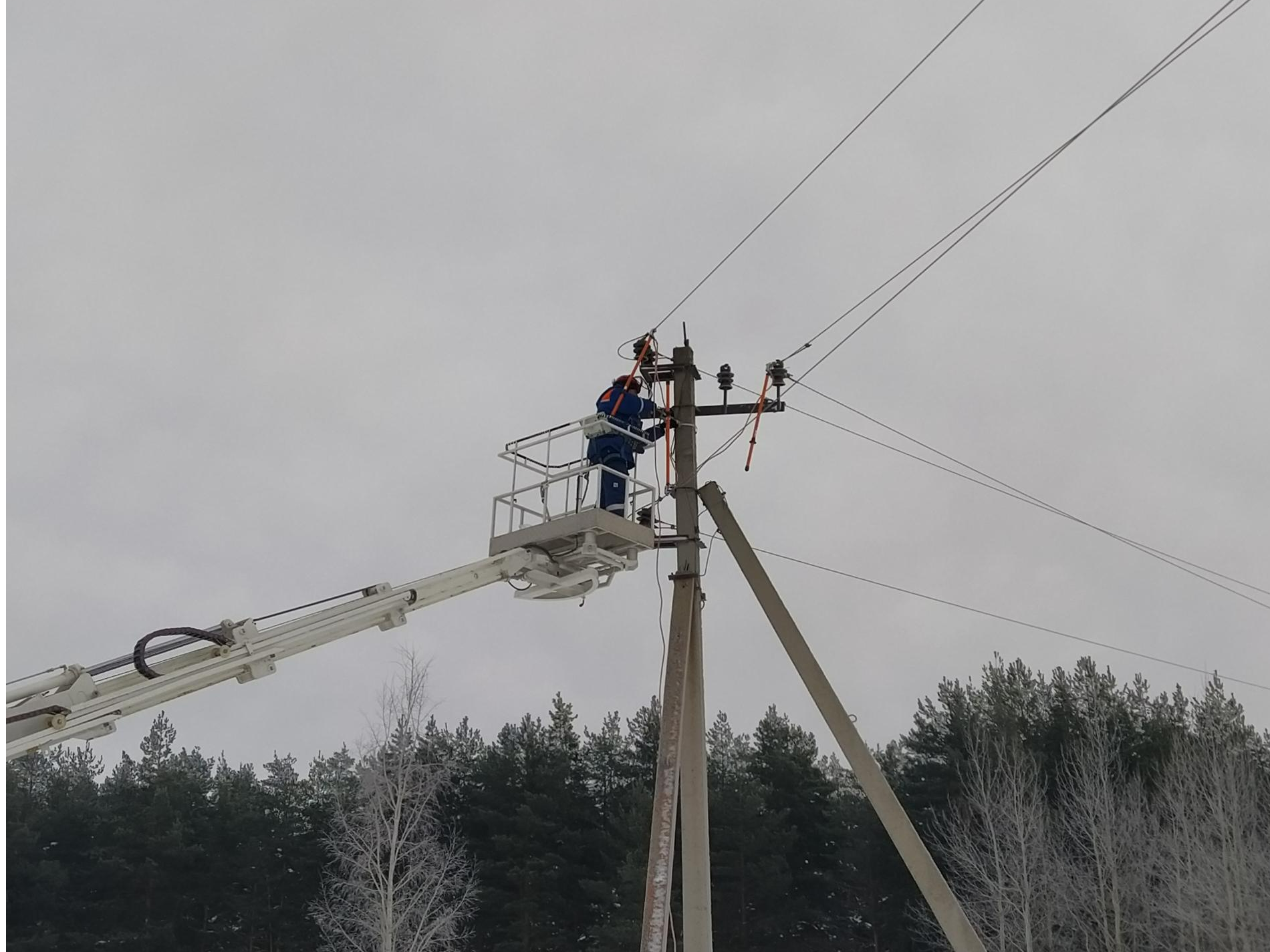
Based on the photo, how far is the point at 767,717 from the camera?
4356cm

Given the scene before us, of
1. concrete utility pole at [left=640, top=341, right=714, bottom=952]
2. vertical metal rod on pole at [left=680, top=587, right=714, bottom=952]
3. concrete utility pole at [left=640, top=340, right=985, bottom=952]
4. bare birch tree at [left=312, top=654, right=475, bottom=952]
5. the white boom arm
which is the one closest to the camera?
the white boom arm

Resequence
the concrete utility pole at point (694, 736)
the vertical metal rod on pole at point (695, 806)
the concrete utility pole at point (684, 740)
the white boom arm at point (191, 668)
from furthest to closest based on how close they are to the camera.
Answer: the vertical metal rod on pole at point (695, 806), the concrete utility pole at point (694, 736), the concrete utility pole at point (684, 740), the white boom arm at point (191, 668)

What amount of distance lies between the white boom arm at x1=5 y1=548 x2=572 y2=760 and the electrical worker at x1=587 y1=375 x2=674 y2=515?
1.60m

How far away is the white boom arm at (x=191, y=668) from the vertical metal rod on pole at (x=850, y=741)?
9.51ft

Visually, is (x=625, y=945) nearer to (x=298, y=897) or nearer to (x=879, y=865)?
(x=879, y=865)

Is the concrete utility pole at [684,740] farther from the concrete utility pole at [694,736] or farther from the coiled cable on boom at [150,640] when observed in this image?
the coiled cable on boom at [150,640]

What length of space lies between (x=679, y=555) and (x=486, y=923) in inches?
1093

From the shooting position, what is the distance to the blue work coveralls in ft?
47.4

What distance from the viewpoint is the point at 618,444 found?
575 inches

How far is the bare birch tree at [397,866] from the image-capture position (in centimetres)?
2922

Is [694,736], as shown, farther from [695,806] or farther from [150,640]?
[150,640]

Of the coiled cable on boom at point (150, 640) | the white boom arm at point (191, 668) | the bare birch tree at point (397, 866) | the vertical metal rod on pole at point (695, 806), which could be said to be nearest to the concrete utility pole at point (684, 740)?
the vertical metal rod on pole at point (695, 806)

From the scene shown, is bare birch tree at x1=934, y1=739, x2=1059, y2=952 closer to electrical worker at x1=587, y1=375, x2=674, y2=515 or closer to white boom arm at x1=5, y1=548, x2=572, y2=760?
electrical worker at x1=587, y1=375, x2=674, y2=515

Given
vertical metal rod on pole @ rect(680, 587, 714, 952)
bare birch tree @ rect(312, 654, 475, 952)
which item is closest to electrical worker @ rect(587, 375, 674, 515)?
vertical metal rod on pole @ rect(680, 587, 714, 952)
